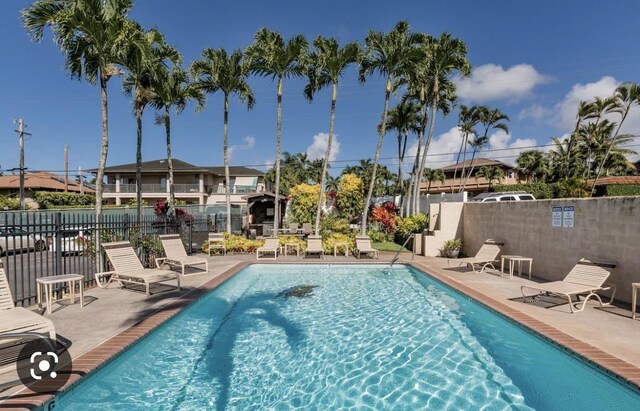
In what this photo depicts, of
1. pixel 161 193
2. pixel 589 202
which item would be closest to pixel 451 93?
pixel 589 202

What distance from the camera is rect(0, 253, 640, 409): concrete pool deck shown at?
4.19 m

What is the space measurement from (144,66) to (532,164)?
44.7 meters

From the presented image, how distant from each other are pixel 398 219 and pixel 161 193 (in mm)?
28398

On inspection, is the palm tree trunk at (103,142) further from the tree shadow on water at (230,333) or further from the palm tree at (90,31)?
the tree shadow on water at (230,333)

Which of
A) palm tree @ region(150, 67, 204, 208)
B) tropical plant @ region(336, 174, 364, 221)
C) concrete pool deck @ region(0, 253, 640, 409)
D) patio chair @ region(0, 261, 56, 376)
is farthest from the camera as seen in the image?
tropical plant @ region(336, 174, 364, 221)

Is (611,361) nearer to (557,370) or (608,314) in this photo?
(557,370)

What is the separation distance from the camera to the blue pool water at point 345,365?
4031mm

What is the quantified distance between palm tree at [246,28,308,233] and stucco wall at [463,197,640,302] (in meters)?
9.57

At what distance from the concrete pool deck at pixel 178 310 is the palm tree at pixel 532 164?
39927 mm

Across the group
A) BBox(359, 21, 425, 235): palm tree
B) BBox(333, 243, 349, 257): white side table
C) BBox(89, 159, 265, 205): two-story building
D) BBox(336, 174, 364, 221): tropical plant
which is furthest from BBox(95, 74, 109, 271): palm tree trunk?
BBox(89, 159, 265, 205): two-story building

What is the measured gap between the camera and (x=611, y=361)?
4.19m

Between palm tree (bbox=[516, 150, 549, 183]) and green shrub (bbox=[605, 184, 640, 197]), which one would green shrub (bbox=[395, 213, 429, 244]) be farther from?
palm tree (bbox=[516, 150, 549, 183])

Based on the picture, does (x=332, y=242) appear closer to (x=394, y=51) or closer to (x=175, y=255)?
(x=175, y=255)

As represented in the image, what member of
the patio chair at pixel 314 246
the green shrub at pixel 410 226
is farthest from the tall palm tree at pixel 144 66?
the green shrub at pixel 410 226
